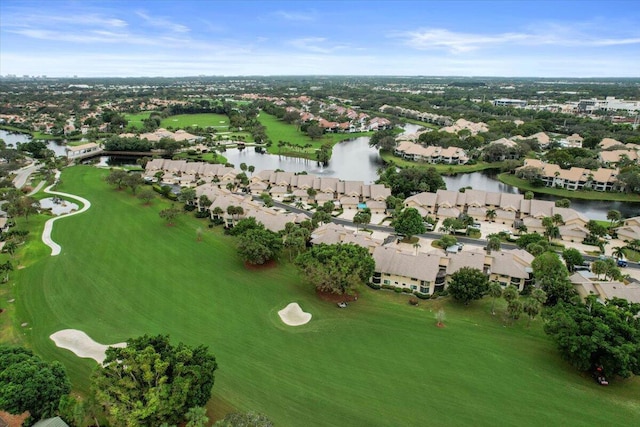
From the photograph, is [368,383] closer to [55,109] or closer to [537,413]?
[537,413]

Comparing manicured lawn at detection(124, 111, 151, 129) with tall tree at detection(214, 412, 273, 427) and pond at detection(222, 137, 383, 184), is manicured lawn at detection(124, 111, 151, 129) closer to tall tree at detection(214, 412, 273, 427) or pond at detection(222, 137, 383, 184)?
pond at detection(222, 137, 383, 184)

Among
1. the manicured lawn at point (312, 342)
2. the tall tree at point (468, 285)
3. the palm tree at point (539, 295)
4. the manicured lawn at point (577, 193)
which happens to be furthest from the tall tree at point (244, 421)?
the manicured lawn at point (577, 193)

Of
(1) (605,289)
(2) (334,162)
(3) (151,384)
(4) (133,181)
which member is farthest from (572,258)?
(2) (334,162)

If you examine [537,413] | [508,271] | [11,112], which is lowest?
[537,413]

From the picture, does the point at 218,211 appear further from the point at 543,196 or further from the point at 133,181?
the point at 543,196

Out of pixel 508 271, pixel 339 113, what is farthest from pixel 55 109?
pixel 508 271

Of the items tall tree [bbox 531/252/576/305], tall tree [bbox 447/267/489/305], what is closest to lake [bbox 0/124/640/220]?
tall tree [bbox 531/252/576/305]
